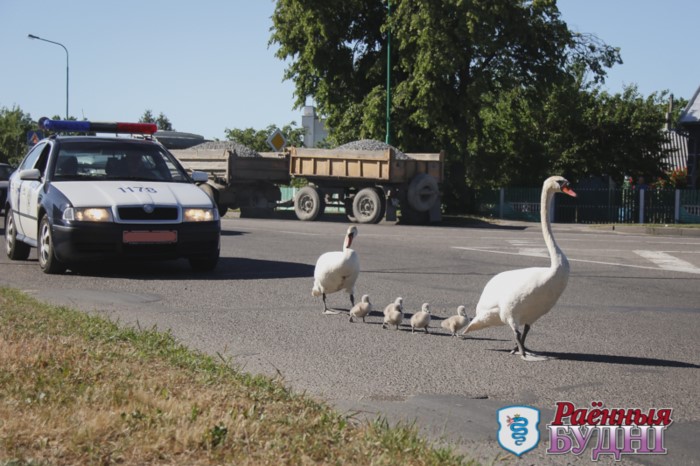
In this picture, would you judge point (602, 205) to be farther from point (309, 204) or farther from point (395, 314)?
point (395, 314)

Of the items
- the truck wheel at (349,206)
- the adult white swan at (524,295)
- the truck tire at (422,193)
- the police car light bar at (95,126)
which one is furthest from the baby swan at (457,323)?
the truck wheel at (349,206)

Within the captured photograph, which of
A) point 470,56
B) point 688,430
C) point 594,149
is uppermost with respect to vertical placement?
point 470,56

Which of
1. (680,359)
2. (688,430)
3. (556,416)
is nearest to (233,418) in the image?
(556,416)

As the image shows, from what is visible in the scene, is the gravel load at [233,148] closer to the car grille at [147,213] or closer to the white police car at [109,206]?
the white police car at [109,206]

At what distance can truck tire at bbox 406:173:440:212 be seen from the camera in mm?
28094

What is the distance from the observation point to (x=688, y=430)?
16.2ft

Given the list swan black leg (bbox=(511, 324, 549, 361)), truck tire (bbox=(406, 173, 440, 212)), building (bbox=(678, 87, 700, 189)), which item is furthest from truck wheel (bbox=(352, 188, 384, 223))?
building (bbox=(678, 87, 700, 189))

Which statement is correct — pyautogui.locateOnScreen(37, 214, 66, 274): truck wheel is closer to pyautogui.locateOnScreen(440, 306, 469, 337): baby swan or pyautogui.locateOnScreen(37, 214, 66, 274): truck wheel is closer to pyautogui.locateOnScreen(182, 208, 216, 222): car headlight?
pyautogui.locateOnScreen(182, 208, 216, 222): car headlight

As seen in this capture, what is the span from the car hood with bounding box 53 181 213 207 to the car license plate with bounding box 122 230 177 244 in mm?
363

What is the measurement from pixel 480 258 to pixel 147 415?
37.4ft

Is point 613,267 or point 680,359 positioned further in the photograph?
point 613,267

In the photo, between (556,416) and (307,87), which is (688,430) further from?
(307,87)

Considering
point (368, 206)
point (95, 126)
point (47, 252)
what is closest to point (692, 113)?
point (368, 206)

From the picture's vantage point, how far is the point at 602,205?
35844mm
